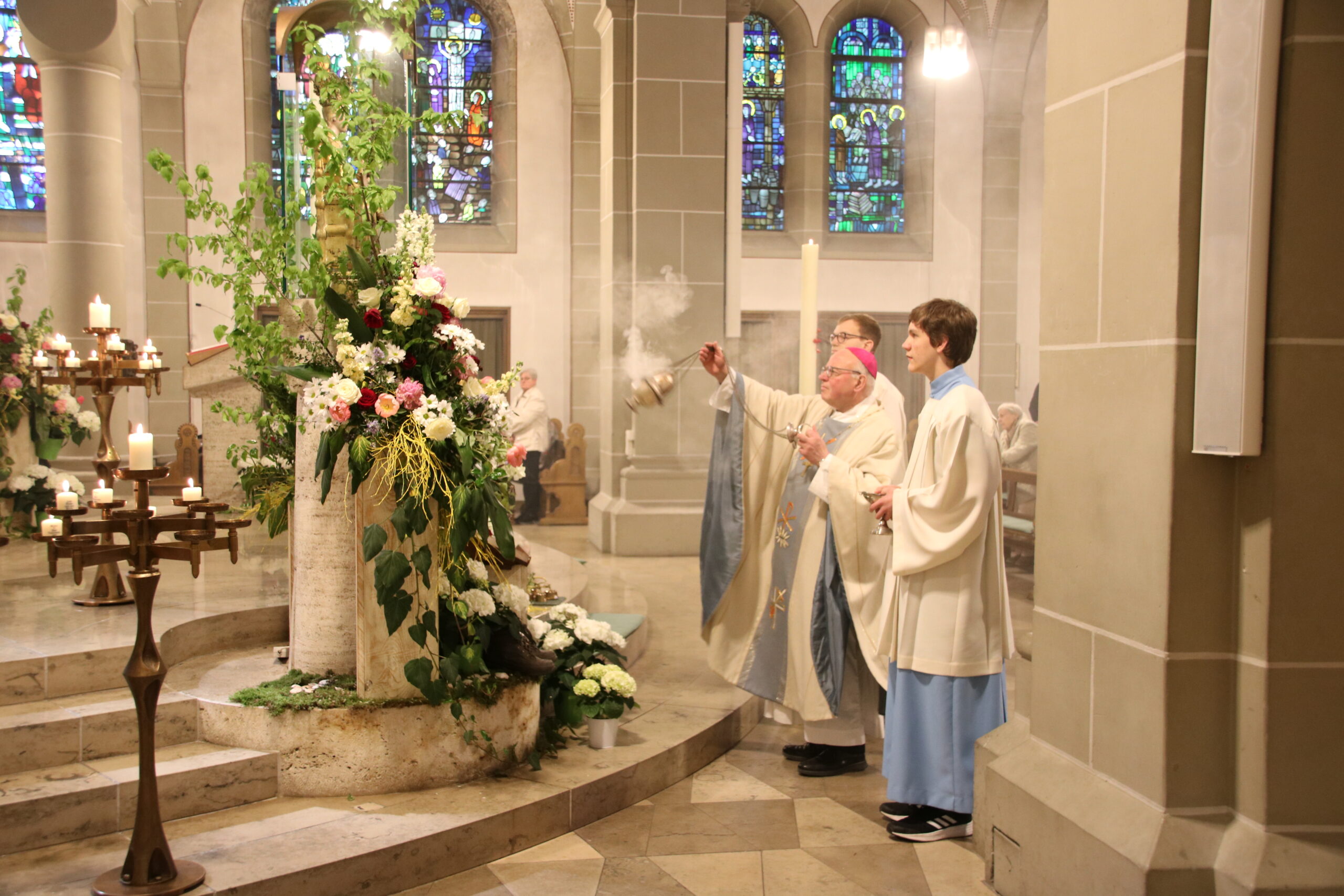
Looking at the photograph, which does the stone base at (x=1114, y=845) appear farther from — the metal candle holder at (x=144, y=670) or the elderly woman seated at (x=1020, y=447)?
the elderly woman seated at (x=1020, y=447)

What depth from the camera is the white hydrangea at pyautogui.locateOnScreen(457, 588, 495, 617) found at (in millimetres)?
3357

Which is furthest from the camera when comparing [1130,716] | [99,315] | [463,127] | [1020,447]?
[463,127]

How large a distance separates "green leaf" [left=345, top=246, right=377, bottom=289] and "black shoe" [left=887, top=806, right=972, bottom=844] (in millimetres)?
2236

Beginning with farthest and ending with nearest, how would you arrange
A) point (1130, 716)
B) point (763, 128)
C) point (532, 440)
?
point (763, 128)
point (532, 440)
point (1130, 716)

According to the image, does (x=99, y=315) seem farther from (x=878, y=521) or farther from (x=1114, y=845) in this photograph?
(x=1114, y=845)

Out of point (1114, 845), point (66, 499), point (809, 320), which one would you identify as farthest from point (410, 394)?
point (1114, 845)

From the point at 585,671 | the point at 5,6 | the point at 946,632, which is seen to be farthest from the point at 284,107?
the point at 5,6

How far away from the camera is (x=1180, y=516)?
226 cm

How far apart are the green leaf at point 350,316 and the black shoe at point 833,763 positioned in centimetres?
206

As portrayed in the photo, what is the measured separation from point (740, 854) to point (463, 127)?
31.7ft

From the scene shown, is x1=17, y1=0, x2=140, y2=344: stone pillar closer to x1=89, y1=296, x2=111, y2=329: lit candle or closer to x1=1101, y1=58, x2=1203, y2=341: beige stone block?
x1=89, y1=296, x2=111, y2=329: lit candle

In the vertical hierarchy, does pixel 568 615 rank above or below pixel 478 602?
below

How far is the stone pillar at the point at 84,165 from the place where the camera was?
7004 millimetres

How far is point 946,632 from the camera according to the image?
3.14 m
